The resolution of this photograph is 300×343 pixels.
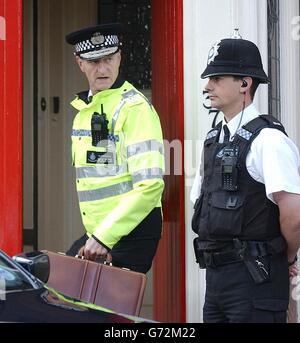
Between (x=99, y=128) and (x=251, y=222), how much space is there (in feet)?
3.30

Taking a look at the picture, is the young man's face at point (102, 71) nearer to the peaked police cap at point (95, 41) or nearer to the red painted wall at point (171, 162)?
the peaked police cap at point (95, 41)

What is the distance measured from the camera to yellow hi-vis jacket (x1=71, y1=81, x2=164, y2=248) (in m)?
4.06

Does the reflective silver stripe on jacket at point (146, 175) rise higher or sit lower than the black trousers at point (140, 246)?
higher

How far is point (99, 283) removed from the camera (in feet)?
12.0

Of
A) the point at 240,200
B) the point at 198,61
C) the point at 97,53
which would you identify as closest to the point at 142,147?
the point at 97,53

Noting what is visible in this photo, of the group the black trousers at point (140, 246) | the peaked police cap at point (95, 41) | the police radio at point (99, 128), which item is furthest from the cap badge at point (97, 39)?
the black trousers at point (140, 246)

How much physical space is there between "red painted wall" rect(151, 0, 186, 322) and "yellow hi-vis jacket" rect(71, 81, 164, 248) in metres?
0.84

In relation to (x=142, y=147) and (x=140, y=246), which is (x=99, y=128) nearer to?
(x=142, y=147)

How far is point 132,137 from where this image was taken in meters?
4.15

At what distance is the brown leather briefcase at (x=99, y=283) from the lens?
11.7 feet

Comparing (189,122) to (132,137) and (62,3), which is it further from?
(62,3)

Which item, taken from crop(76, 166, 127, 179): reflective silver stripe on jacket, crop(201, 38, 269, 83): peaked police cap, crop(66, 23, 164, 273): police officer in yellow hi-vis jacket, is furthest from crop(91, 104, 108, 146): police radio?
crop(201, 38, 269, 83): peaked police cap

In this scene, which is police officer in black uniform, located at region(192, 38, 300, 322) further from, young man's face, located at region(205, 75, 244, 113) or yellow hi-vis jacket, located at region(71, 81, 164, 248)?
yellow hi-vis jacket, located at region(71, 81, 164, 248)

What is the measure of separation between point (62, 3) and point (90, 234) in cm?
255
